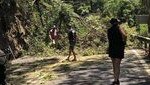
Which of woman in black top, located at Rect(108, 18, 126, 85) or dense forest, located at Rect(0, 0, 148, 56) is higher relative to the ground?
woman in black top, located at Rect(108, 18, 126, 85)

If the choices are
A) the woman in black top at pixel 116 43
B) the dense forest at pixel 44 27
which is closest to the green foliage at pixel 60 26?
the dense forest at pixel 44 27

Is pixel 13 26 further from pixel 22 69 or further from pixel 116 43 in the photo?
pixel 116 43

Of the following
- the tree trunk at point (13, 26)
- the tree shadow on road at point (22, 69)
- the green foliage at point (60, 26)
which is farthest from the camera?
the green foliage at point (60, 26)

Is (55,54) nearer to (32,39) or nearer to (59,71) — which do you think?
(32,39)

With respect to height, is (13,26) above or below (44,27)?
above

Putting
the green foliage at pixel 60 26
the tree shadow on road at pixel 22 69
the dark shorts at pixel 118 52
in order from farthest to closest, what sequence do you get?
the green foliage at pixel 60 26 → the tree shadow on road at pixel 22 69 → the dark shorts at pixel 118 52

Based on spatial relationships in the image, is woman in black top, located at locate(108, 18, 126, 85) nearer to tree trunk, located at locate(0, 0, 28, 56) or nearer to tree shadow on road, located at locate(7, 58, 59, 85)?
tree shadow on road, located at locate(7, 58, 59, 85)

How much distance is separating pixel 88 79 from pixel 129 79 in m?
1.58

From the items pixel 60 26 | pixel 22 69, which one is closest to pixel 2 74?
pixel 22 69

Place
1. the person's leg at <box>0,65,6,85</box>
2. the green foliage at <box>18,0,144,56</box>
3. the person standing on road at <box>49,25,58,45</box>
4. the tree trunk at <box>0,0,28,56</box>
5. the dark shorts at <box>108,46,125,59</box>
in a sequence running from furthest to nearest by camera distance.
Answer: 1. the person standing on road at <box>49,25,58,45</box>
2. the green foliage at <box>18,0,144,56</box>
3. the tree trunk at <box>0,0,28,56</box>
4. the dark shorts at <box>108,46,125,59</box>
5. the person's leg at <box>0,65,6,85</box>

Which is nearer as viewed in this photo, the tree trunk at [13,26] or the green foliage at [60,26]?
the tree trunk at [13,26]

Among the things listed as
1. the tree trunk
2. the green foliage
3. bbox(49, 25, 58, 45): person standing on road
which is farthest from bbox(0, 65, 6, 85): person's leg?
bbox(49, 25, 58, 45): person standing on road

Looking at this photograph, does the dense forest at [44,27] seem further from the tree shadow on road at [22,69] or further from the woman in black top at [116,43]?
the woman in black top at [116,43]

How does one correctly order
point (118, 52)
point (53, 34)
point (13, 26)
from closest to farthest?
point (118, 52)
point (13, 26)
point (53, 34)
